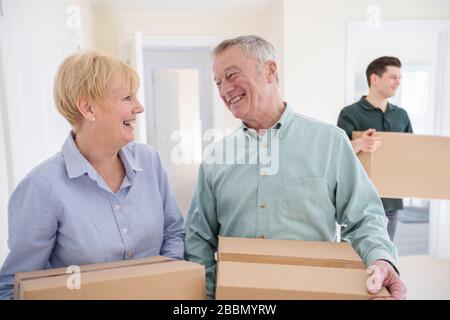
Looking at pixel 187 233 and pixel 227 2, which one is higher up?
pixel 227 2

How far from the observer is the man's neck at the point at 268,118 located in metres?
1.22

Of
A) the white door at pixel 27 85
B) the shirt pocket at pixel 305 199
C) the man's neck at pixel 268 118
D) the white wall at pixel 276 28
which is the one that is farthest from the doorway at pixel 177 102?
the shirt pocket at pixel 305 199

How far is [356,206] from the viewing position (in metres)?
1.08

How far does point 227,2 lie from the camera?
351 cm

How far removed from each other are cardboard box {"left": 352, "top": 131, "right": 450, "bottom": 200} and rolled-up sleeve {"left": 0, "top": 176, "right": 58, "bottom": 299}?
1.40m

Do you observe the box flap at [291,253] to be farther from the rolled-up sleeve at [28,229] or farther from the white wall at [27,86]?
the white wall at [27,86]

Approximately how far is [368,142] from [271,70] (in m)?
0.76

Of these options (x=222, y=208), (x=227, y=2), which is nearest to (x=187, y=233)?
(x=222, y=208)

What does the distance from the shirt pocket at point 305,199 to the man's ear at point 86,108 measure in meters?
0.58

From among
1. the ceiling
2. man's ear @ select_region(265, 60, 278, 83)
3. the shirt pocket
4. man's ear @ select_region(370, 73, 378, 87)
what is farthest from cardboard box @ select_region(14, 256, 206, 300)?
the ceiling

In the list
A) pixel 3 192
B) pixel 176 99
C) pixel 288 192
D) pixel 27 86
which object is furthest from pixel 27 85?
pixel 176 99

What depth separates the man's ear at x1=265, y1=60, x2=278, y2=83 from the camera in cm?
121
